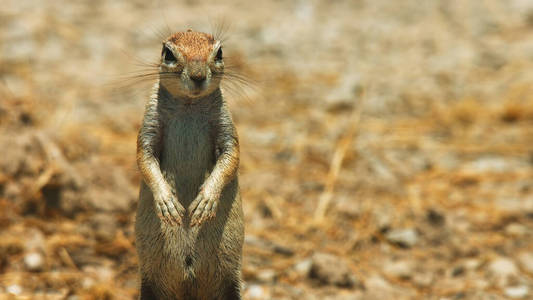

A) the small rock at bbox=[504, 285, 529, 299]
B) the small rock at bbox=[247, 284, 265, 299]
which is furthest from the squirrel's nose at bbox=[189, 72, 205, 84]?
the small rock at bbox=[504, 285, 529, 299]

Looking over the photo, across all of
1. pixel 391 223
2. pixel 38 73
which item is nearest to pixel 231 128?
pixel 391 223

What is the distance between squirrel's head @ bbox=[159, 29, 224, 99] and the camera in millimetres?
2531

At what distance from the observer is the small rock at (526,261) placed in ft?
13.8

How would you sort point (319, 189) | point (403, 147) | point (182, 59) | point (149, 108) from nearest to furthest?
1. point (182, 59)
2. point (149, 108)
3. point (319, 189)
4. point (403, 147)

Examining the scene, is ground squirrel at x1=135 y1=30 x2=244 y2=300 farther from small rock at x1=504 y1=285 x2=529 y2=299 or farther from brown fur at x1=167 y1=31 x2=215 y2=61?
small rock at x1=504 y1=285 x2=529 y2=299

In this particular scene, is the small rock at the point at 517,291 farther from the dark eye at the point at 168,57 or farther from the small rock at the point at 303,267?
the dark eye at the point at 168,57

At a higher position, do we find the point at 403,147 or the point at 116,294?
the point at 403,147

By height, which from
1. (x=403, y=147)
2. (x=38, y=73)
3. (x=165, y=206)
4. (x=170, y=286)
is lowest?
(x=170, y=286)

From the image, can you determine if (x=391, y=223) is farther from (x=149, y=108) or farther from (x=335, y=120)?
(x=149, y=108)

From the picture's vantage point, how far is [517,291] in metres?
3.91

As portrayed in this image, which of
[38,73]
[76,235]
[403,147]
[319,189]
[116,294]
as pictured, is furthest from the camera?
[38,73]

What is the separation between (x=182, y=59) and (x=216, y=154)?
485 millimetres

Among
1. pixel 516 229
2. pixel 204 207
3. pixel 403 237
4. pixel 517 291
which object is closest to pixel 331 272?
pixel 403 237

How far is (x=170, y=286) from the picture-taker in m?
2.78
